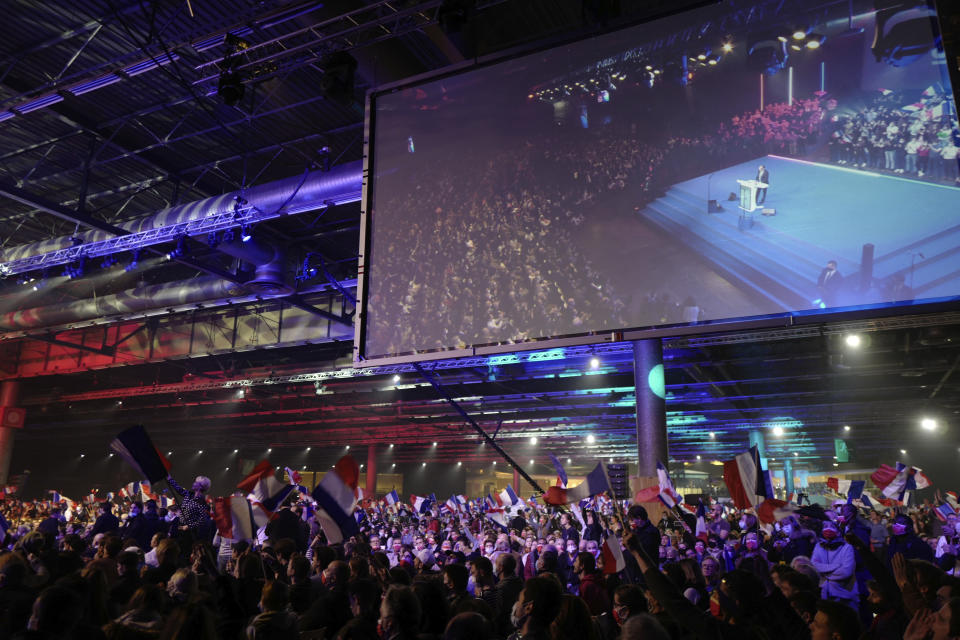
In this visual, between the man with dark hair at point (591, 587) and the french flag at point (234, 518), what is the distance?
442 cm

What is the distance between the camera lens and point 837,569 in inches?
360

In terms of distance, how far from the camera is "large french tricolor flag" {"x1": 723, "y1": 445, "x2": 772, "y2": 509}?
9.74 metres

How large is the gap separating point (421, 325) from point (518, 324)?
1529 millimetres

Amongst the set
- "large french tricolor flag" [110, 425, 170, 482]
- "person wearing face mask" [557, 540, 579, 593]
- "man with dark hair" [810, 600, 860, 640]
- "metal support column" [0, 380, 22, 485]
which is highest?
"metal support column" [0, 380, 22, 485]

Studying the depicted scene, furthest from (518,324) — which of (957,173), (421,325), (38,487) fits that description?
(38,487)

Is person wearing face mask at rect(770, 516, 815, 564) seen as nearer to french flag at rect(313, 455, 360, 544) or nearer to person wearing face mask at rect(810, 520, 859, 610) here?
person wearing face mask at rect(810, 520, 859, 610)

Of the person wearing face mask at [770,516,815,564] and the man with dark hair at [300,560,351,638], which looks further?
the person wearing face mask at [770,516,815,564]

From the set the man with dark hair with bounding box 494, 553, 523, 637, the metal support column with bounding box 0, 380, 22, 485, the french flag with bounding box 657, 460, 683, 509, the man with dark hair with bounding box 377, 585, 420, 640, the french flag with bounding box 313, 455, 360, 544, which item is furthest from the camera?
the metal support column with bounding box 0, 380, 22, 485

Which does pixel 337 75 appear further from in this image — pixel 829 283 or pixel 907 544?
pixel 907 544

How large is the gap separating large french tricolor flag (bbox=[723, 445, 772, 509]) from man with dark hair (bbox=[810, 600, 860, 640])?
18.0 ft

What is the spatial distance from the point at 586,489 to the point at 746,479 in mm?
2524

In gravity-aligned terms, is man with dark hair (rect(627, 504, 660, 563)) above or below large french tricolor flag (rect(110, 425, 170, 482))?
below

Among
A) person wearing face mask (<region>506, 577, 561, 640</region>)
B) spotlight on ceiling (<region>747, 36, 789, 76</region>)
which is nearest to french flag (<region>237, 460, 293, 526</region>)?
person wearing face mask (<region>506, 577, 561, 640</region>)

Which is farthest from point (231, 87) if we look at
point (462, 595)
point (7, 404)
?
point (7, 404)
